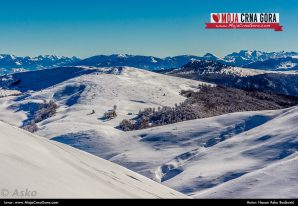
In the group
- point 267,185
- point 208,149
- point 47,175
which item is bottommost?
point 267,185

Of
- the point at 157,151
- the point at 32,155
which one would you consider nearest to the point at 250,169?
the point at 157,151

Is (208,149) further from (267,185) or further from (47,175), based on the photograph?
A: (47,175)

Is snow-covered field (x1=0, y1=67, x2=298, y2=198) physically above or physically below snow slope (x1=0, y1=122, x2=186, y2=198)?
below

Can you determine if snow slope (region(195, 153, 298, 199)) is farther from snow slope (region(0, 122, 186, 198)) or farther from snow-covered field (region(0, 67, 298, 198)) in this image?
snow slope (region(0, 122, 186, 198))

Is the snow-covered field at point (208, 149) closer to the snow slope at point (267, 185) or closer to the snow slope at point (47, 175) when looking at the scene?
the snow slope at point (267, 185)

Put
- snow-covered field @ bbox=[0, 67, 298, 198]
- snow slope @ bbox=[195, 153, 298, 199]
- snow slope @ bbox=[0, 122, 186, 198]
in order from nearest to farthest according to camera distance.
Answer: snow slope @ bbox=[0, 122, 186, 198] < snow slope @ bbox=[195, 153, 298, 199] < snow-covered field @ bbox=[0, 67, 298, 198]

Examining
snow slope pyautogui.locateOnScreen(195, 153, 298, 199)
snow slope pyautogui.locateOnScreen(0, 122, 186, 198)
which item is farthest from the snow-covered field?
snow slope pyautogui.locateOnScreen(0, 122, 186, 198)

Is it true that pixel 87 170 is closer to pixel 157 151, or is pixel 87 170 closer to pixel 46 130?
pixel 157 151

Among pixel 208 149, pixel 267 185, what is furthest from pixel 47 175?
pixel 208 149

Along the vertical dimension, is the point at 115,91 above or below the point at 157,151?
above

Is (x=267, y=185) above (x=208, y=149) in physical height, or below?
below

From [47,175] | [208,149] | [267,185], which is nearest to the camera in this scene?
[47,175]
